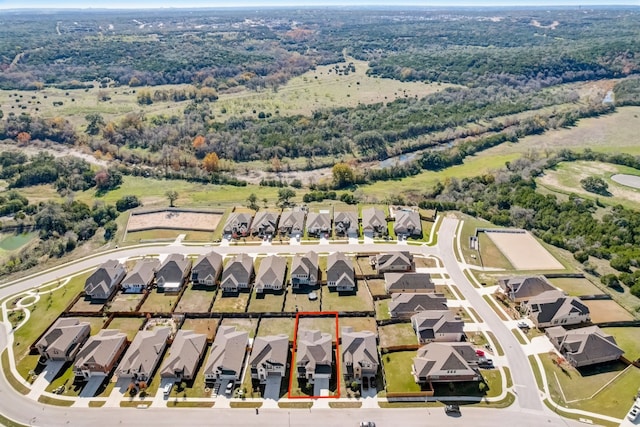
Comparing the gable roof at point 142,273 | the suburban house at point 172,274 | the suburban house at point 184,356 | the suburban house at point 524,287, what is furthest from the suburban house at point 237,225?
the suburban house at point 524,287

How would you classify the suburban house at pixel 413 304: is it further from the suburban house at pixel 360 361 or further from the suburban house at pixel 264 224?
the suburban house at pixel 264 224

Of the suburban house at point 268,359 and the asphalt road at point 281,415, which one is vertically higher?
the suburban house at point 268,359

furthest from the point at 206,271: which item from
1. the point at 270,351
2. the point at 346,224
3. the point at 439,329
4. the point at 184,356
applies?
the point at 439,329

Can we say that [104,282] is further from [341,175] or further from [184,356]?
[341,175]

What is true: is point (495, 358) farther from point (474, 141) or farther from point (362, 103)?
point (362, 103)

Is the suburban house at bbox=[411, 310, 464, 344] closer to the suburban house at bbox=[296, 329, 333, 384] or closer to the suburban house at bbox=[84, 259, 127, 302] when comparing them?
the suburban house at bbox=[296, 329, 333, 384]

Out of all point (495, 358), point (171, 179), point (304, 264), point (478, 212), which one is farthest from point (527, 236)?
point (171, 179)
